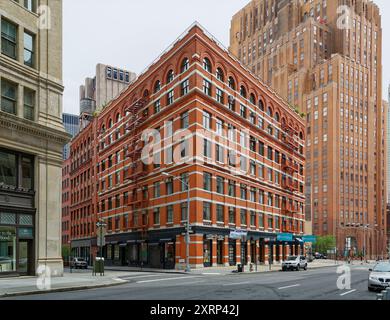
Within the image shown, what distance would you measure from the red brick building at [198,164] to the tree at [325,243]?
148 feet

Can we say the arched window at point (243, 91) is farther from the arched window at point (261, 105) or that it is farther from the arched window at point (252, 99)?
the arched window at point (261, 105)

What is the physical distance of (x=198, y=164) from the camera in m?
50.6

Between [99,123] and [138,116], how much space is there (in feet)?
63.7

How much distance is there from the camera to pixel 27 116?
1232 inches

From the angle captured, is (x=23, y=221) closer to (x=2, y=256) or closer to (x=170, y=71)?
(x=2, y=256)

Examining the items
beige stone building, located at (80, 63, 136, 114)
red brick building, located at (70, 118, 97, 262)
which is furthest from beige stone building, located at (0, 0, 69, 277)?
beige stone building, located at (80, 63, 136, 114)

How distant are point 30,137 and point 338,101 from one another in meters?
112

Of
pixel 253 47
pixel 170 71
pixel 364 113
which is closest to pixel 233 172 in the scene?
pixel 170 71

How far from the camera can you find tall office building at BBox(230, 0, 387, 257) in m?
129

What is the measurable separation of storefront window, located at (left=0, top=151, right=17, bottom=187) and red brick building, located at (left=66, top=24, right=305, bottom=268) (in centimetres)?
1976

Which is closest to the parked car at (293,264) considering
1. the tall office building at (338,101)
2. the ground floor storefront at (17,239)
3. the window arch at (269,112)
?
the window arch at (269,112)

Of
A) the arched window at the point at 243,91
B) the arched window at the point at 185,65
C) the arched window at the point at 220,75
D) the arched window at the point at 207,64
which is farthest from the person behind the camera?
the arched window at the point at 243,91

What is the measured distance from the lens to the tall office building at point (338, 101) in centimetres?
12875

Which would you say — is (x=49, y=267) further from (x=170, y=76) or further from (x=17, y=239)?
(x=170, y=76)
